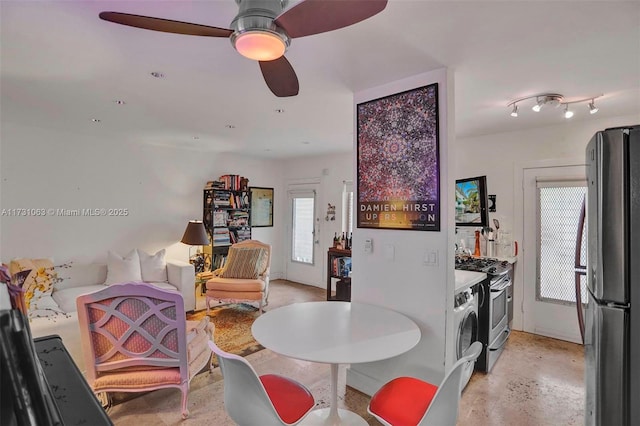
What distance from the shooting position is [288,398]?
1.71m

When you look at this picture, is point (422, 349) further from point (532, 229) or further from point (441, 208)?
point (532, 229)

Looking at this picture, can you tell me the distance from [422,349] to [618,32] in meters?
2.24

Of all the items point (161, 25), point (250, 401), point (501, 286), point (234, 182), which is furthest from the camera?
point (234, 182)

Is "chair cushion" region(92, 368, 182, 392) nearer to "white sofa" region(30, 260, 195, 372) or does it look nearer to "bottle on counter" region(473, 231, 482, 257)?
"white sofa" region(30, 260, 195, 372)

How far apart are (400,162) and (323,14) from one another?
4.49ft

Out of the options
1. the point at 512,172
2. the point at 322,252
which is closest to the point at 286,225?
the point at 322,252

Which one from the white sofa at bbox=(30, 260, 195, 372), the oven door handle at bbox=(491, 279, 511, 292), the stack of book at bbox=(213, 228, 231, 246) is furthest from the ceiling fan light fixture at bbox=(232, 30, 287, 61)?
the stack of book at bbox=(213, 228, 231, 246)

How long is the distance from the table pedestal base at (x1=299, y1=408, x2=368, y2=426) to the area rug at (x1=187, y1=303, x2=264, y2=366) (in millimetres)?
1245

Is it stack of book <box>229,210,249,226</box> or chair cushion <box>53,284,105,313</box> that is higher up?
stack of book <box>229,210,249,226</box>

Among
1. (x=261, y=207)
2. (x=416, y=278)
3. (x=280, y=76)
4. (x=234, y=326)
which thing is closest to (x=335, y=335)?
(x=416, y=278)

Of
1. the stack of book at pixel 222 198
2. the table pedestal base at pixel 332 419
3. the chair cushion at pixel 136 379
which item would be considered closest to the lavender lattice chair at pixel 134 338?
the chair cushion at pixel 136 379

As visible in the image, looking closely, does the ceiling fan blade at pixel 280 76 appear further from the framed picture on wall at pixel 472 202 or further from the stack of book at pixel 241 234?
the stack of book at pixel 241 234

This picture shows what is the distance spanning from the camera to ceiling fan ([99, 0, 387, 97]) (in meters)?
1.20

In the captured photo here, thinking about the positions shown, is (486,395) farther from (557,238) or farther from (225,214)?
(225,214)
